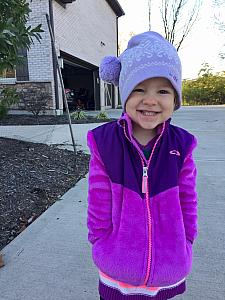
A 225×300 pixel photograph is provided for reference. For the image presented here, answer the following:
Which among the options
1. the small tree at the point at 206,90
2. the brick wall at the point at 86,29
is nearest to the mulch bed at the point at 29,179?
the brick wall at the point at 86,29

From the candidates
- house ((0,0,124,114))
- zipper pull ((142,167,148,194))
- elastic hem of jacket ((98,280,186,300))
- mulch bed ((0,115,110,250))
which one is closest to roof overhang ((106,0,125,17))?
house ((0,0,124,114))

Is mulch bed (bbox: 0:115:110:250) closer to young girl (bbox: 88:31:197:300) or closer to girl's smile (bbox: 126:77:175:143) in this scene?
young girl (bbox: 88:31:197:300)

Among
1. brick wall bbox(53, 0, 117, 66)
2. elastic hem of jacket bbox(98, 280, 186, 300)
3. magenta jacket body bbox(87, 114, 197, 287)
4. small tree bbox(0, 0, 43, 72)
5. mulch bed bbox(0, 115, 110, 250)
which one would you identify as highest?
brick wall bbox(53, 0, 117, 66)

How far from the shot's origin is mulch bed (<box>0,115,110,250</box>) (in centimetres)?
312

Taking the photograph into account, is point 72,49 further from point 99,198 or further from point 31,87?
point 99,198

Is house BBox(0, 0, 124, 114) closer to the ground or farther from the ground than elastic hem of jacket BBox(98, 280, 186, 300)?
farther from the ground

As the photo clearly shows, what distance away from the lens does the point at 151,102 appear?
4.19 feet

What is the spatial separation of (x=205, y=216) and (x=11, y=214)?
187cm

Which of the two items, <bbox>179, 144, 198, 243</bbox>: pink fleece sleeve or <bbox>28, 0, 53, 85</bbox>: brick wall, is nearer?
<bbox>179, 144, 198, 243</bbox>: pink fleece sleeve

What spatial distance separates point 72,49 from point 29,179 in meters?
12.0

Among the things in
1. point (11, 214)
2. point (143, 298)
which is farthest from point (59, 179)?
point (143, 298)

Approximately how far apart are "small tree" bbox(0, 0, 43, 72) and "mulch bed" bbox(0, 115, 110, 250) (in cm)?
139

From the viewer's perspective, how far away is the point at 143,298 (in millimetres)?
1405

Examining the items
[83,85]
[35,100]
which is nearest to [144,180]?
[35,100]
